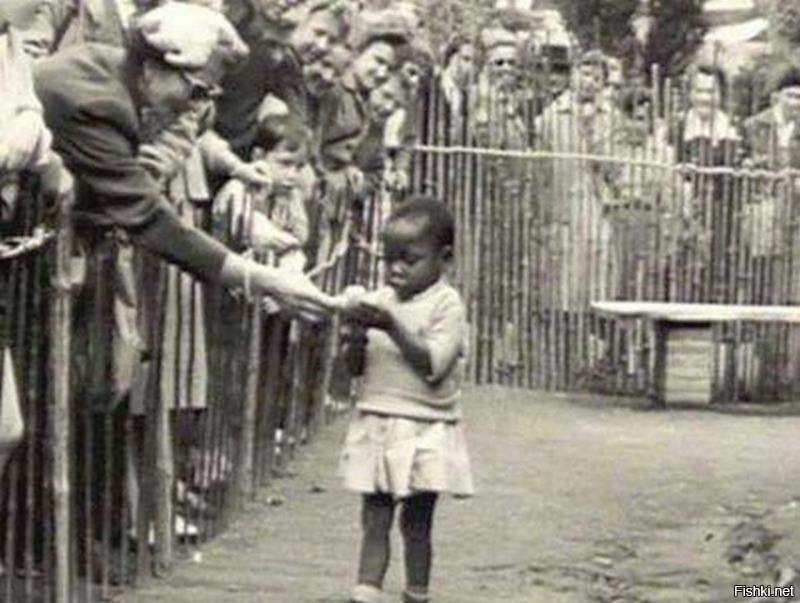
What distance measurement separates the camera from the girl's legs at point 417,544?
31.7 ft

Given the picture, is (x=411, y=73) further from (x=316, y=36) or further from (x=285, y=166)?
(x=285, y=166)

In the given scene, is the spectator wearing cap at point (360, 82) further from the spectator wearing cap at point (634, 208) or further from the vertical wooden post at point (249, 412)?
the spectator wearing cap at point (634, 208)

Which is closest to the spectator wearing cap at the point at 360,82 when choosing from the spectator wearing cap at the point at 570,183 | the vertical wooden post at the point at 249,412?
the vertical wooden post at the point at 249,412

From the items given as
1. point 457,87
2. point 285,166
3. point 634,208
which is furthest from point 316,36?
point 634,208

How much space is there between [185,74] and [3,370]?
1748 mm

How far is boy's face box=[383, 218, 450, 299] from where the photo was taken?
963 cm

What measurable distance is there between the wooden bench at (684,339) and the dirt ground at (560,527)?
248cm

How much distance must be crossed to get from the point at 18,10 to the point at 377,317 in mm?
1567

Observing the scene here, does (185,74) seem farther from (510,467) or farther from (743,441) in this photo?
(743,441)

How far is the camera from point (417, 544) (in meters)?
9.68

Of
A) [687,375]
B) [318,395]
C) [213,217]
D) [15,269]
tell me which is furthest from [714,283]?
[15,269]

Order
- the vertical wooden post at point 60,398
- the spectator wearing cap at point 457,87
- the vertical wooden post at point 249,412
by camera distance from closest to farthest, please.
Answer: the vertical wooden post at point 60,398 < the vertical wooden post at point 249,412 < the spectator wearing cap at point 457,87

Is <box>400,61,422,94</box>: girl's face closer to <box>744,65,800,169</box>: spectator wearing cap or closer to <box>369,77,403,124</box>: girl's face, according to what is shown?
<box>369,77,403,124</box>: girl's face

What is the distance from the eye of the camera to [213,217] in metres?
11.2
